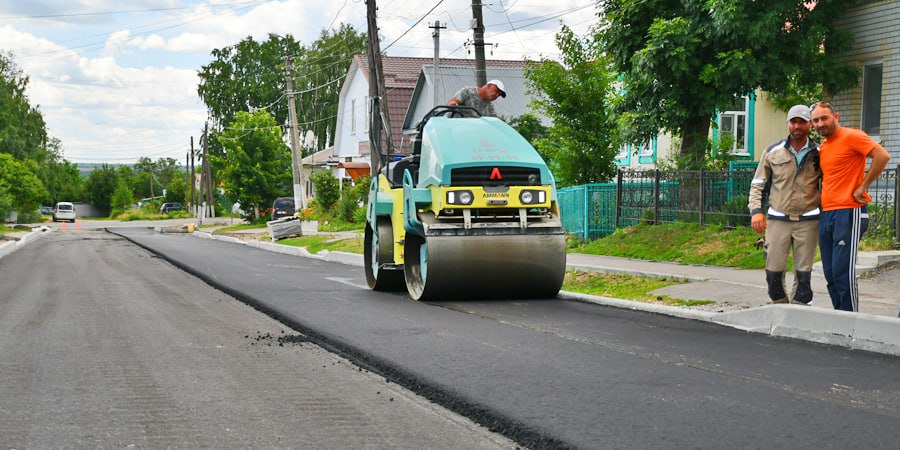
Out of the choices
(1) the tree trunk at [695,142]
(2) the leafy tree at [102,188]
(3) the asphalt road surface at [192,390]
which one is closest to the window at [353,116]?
(1) the tree trunk at [695,142]

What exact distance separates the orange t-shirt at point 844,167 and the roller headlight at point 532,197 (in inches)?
139

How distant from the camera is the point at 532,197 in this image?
10.9 metres

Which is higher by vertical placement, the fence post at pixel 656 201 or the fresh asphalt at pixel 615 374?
the fence post at pixel 656 201

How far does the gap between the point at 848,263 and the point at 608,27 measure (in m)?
13.5

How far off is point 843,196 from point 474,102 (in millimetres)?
5841

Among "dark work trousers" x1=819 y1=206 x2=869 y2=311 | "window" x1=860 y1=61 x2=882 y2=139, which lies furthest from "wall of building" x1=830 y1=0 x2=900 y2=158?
"dark work trousers" x1=819 y1=206 x2=869 y2=311

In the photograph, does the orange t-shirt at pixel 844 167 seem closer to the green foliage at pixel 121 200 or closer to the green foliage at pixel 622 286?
the green foliage at pixel 622 286

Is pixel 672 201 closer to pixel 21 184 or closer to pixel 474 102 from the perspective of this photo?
pixel 474 102

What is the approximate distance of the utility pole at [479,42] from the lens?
899 inches

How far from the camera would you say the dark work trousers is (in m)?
7.79

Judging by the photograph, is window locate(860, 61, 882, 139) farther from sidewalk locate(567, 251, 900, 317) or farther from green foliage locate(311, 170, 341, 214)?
green foliage locate(311, 170, 341, 214)

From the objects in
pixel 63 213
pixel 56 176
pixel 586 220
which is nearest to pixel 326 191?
pixel 586 220

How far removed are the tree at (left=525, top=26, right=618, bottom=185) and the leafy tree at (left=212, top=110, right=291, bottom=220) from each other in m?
31.9

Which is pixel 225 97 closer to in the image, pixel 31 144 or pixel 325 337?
pixel 31 144
